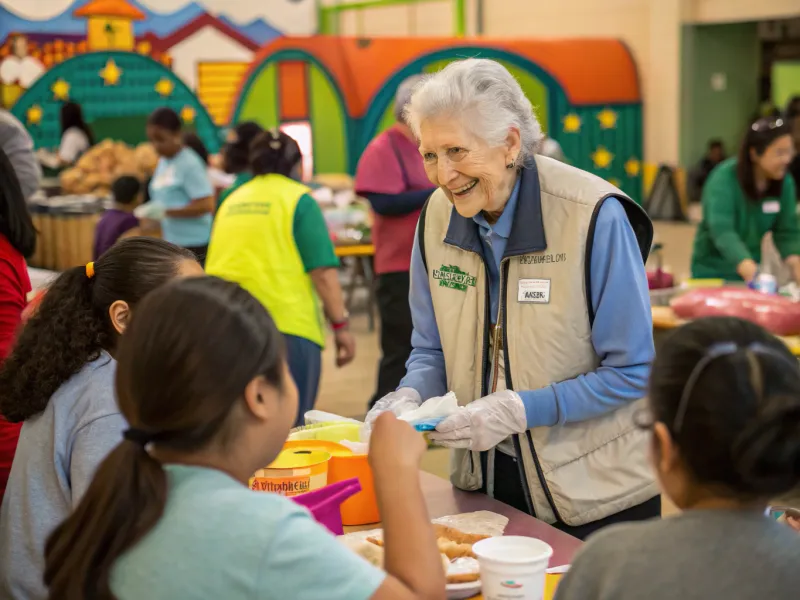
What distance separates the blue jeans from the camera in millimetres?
4191

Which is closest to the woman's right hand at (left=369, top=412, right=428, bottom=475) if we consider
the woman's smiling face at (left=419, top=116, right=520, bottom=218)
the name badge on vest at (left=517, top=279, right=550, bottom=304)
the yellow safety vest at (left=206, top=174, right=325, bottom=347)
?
the name badge on vest at (left=517, top=279, right=550, bottom=304)

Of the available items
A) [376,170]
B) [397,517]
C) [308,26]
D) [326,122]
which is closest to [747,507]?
[397,517]

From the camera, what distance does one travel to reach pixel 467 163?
222 cm

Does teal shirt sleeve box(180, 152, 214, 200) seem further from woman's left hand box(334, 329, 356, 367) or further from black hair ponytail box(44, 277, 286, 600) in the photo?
black hair ponytail box(44, 277, 286, 600)

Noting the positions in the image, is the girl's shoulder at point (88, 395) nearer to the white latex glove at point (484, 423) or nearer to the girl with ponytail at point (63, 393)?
the girl with ponytail at point (63, 393)

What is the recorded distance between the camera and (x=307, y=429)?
2418 millimetres

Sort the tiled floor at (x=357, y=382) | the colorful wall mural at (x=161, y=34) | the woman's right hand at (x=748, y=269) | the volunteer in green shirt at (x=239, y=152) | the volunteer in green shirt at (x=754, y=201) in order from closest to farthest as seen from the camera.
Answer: the woman's right hand at (x=748, y=269) < the volunteer in green shirt at (x=754, y=201) < the tiled floor at (x=357, y=382) < the volunteer in green shirt at (x=239, y=152) < the colorful wall mural at (x=161, y=34)

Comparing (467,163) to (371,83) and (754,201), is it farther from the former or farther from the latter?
(371,83)

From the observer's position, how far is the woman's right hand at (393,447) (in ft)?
5.05

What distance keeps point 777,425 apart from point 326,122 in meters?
11.4

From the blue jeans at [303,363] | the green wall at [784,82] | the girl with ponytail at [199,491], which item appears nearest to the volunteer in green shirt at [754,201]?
the blue jeans at [303,363]

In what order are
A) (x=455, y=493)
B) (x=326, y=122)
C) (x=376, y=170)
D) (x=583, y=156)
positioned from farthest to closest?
(x=583, y=156), (x=326, y=122), (x=376, y=170), (x=455, y=493)

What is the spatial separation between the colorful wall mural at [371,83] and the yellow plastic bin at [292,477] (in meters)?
9.16

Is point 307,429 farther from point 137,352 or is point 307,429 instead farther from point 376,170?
point 376,170
